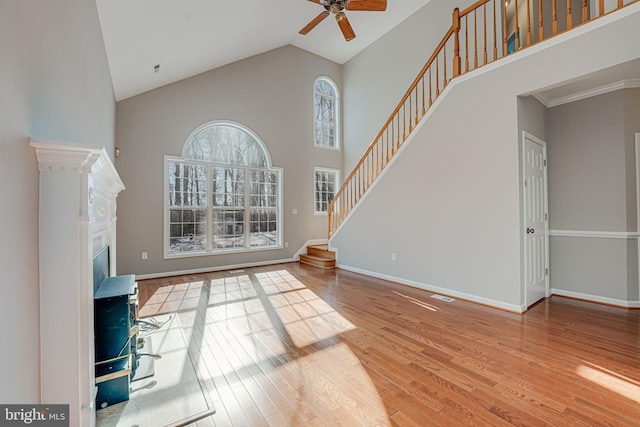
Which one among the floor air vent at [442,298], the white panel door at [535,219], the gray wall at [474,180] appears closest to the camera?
the gray wall at [474,180]

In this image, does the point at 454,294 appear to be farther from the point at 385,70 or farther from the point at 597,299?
the point at 385,70

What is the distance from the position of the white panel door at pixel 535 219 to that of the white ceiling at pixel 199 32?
13.3ft

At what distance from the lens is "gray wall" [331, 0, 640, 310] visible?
9.06 feet

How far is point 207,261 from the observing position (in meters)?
5.49

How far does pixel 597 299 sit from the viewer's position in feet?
11.5

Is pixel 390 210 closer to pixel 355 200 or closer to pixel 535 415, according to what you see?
pixel 355 200

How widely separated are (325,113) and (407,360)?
259 inches

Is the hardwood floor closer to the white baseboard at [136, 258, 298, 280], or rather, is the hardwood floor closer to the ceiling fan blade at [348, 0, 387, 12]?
the white baseboard at [136, 258, 298, 280]

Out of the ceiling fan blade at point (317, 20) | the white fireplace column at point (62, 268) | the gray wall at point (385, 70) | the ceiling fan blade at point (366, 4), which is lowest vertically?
the white fireplace column at point (62, 268)

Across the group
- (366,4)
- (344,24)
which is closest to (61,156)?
(366,4)

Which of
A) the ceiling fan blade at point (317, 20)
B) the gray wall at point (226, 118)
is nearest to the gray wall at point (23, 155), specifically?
the ceiling fan blade at point (317, 20)

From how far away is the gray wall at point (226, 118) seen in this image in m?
4.81

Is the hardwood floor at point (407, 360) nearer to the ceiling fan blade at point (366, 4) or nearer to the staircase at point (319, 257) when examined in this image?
the staircase at point (319, 257)

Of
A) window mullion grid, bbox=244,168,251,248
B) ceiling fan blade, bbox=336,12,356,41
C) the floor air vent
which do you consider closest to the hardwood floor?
the floor air vent
